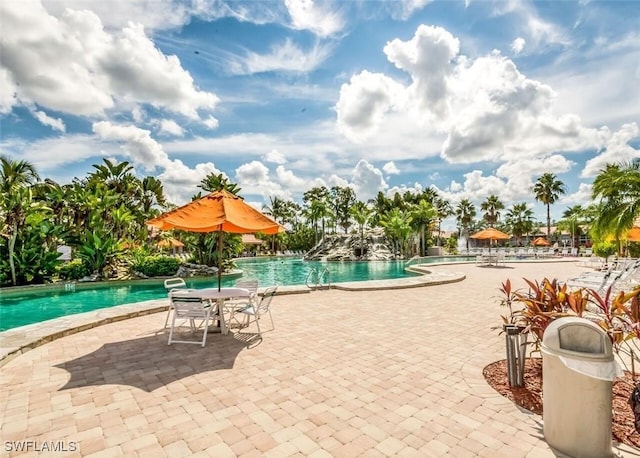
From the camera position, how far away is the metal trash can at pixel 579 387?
2334 millimetres

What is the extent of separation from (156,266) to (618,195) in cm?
2256

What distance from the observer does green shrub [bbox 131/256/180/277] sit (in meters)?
19.6

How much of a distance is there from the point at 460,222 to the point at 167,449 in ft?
218

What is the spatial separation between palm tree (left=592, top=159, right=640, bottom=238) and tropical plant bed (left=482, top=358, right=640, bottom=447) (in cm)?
752

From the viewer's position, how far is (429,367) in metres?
4.27

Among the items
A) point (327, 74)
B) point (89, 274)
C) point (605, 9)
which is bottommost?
point (89, 274)

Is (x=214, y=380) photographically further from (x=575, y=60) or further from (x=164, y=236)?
(x=164, y=236)

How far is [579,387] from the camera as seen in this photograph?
238cm

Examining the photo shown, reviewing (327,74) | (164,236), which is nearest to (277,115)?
(327,74)

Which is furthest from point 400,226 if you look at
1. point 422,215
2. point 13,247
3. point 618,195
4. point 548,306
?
point 548,306

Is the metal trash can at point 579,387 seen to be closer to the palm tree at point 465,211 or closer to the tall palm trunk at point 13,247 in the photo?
the tall palm trunk at point 13,247

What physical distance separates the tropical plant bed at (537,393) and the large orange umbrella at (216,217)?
13.0 feet

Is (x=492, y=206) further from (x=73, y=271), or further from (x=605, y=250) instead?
(x=73, y=271)

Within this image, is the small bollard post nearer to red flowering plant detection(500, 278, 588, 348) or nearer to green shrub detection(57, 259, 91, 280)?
red flowering plant detection(500, 278, 588, 348)
